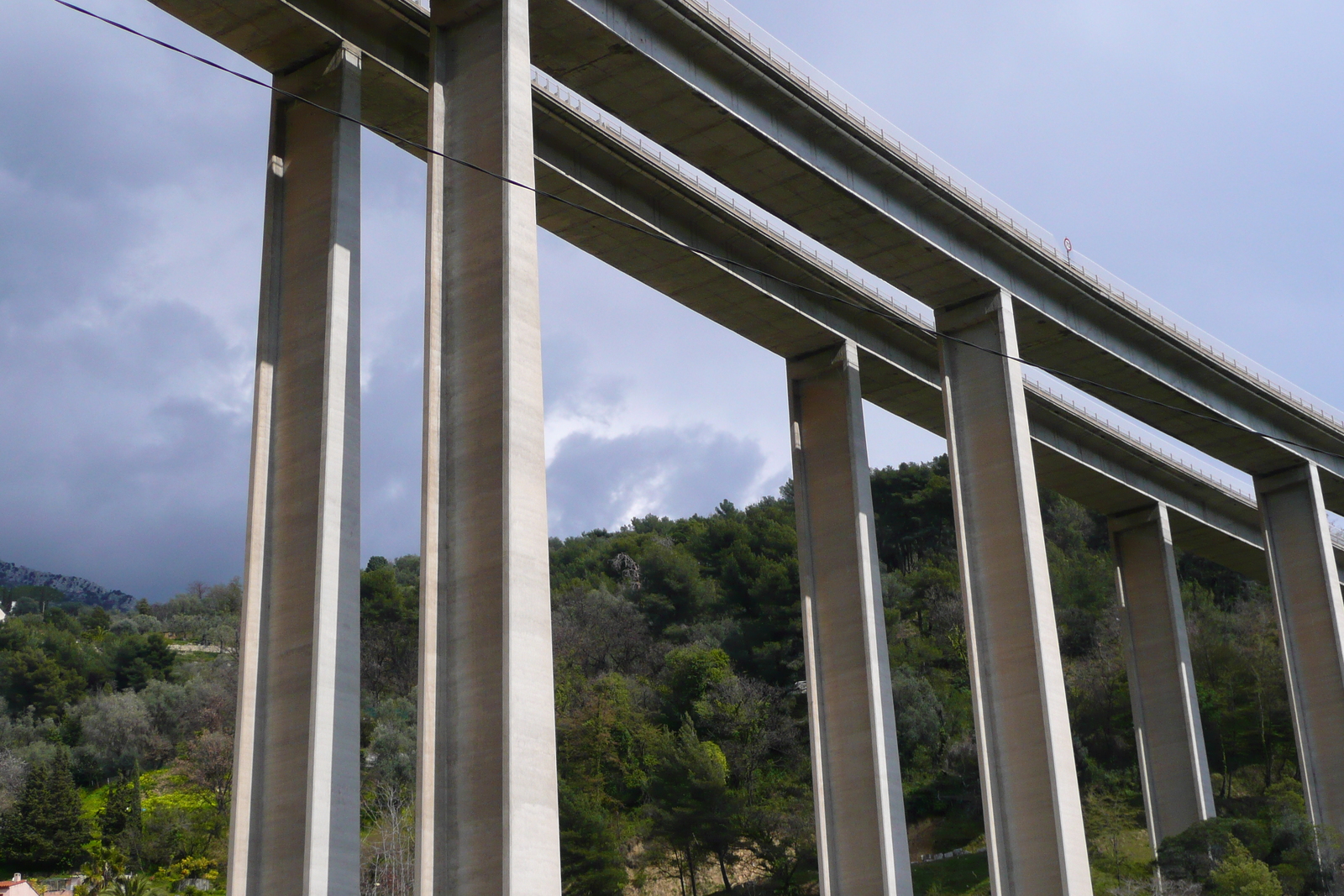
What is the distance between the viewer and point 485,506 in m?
20.5

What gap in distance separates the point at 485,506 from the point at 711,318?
Result: 1550 centimetres

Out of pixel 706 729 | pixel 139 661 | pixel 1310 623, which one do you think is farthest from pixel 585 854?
pixel 139 661

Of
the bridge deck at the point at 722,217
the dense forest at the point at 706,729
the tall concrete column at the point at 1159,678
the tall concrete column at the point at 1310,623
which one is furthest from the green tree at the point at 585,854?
the tall concrete column at the point at 1310,623

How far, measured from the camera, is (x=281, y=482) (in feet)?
76.9

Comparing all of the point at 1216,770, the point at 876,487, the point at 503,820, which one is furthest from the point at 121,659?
the point at 503,820

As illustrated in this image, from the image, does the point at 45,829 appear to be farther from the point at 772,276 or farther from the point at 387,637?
the point at 772,276

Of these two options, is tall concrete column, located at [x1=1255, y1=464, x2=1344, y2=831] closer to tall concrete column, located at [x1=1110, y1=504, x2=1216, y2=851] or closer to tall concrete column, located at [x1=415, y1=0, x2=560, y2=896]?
tall concrete column, located at [x1=1110, y1=504, x2=1216, y2=851]

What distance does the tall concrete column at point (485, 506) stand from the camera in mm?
19078

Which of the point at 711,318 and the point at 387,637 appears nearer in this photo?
the point at 711,318

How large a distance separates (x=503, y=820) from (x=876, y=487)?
76.9 metres

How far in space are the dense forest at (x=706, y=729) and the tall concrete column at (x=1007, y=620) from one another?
1049 cm

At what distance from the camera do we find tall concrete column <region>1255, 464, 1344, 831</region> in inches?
1713

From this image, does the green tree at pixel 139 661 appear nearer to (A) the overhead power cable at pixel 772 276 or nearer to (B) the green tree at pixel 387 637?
(B) the green tree at pixel 387 637

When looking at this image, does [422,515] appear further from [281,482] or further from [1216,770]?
[1216,770]
